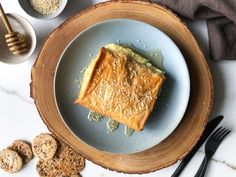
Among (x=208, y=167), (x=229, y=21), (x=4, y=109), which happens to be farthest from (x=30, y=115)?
(x=229, y=21)

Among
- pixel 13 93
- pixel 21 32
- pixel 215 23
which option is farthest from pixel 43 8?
pixel 215 23

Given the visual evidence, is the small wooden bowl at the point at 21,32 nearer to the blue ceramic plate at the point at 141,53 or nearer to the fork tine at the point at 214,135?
the blue ceramic plate at the point at 141,53

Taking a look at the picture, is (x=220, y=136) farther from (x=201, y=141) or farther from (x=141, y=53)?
(x=141, y=53)

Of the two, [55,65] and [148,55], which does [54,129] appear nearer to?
[55,65]

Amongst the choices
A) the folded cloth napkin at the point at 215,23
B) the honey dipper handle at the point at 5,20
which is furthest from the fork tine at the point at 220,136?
the honey dipper handle at the point at 5,20

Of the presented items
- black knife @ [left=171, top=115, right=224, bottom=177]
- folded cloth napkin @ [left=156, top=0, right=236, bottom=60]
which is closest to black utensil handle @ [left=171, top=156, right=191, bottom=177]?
black knife @ [left=171, top=115, right=224, bottom=177]

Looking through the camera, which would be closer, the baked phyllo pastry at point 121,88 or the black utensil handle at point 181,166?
the baked phyllo pastry at point 121,88
